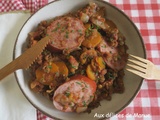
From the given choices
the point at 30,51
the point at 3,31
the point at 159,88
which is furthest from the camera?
the point at 3,31

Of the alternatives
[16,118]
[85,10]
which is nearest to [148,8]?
[85,10]

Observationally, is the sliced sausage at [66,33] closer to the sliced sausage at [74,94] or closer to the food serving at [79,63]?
the food serving at [79,63]

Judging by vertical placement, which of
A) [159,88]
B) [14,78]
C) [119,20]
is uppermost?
[119,20]

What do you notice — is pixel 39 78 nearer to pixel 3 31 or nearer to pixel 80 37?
pixel 80 37

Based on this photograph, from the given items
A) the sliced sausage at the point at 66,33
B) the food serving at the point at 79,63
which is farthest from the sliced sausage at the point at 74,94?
→ the sliced sausage at the point at 66,33

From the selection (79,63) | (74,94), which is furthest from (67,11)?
(74,94)

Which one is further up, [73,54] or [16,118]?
[73,54]
